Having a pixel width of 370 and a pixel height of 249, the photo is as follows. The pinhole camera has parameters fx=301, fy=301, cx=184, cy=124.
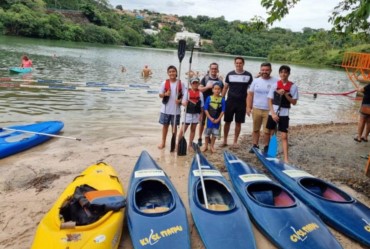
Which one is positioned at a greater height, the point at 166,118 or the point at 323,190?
the point at 166,118

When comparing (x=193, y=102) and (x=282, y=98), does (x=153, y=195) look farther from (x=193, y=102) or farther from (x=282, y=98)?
(x=282, y=98)

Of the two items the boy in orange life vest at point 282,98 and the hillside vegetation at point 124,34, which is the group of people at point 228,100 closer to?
the boy in orange life vest at point 282,98

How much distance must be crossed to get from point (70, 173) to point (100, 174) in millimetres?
975

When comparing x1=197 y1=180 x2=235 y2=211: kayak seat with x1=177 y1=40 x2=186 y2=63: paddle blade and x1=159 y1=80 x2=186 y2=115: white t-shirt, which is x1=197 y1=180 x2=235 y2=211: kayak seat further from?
x1=177 y1=40 x2=186 y2=63: paddle blade

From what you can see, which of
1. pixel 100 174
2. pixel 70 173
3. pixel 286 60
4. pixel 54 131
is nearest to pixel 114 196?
pixel 100 174

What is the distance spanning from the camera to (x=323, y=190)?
181 inches

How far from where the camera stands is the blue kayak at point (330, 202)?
11.8 feet

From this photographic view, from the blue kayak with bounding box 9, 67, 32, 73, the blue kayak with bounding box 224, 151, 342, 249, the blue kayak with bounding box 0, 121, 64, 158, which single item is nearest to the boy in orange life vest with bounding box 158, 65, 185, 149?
the blue kayak with bounding box 224, 151, 342, 249

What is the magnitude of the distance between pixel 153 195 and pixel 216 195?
0.92m

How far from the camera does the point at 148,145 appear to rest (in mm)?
6902

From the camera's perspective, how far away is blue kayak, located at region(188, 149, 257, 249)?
315 cm

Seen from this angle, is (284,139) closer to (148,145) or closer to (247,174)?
(247,174)

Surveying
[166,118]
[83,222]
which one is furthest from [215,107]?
[83,222]

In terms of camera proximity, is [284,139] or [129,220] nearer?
[129,220]
